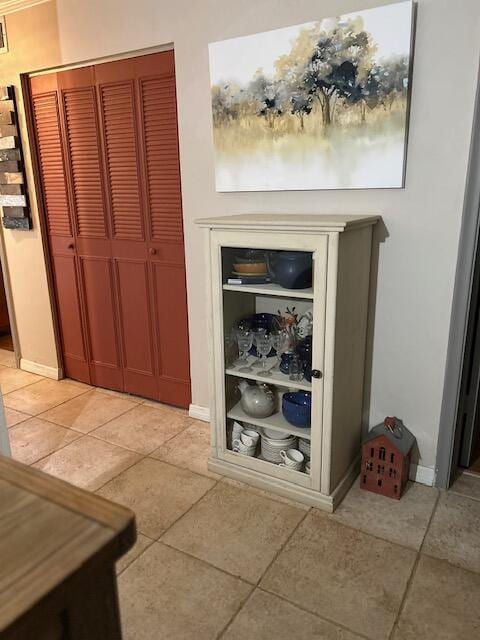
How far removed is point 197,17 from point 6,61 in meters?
1.49

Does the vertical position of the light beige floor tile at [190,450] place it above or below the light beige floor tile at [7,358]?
above

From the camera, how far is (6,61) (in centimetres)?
308

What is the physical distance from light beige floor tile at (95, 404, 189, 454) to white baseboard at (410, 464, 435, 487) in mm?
1259

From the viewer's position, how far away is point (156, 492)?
7.25ft

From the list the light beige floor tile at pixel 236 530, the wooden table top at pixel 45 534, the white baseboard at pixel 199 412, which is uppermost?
the wooden table top at pixel 45 534

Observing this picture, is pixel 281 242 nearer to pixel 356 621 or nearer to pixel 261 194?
pixel 261 194

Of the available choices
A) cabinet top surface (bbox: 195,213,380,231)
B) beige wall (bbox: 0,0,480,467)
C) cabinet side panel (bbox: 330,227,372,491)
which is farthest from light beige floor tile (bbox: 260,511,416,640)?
cabinet top surface (bbox: 195,213,380,231)

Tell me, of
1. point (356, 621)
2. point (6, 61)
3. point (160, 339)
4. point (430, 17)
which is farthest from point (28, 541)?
point (6, 61)

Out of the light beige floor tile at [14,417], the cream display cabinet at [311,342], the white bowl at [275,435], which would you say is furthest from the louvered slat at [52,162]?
the white bowl at [275,435]

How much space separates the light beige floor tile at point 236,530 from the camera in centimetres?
181

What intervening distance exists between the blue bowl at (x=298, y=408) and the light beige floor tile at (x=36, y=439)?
1.27 m

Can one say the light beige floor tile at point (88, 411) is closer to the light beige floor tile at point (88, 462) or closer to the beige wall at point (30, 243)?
the light beige floor tile at point (88, 462)

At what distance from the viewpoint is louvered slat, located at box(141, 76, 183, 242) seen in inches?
101

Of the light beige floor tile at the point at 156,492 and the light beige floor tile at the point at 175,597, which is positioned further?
the light beige floor tile at the point at 156,492
